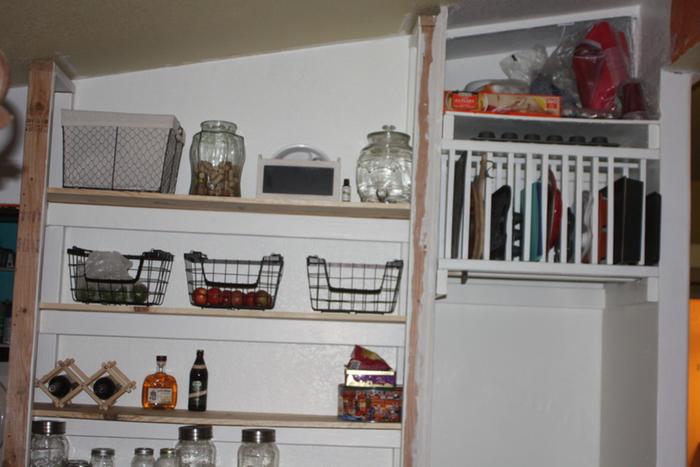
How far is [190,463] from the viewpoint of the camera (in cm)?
274

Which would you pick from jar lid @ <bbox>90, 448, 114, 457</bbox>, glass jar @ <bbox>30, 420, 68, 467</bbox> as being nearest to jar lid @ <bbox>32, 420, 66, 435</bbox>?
glass jar @ <bbox>30, 420, 68, 467</bbox>

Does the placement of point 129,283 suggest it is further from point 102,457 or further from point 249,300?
point 102,457

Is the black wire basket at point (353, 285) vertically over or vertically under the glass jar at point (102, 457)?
over

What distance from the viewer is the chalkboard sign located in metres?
2.76

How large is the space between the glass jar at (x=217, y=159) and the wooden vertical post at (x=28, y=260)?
493 millimetres

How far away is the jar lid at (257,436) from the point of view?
8.70ft

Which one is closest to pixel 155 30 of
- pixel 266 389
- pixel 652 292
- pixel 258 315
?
pixel 258 315

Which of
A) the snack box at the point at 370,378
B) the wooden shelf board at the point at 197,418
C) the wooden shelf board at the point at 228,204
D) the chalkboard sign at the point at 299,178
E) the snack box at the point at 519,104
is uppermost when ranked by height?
the snack box at the point at 519,104

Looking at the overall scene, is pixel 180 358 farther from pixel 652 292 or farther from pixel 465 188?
pixel 652 292

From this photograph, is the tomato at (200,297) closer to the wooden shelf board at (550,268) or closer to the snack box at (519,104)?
the wooden shelf board at (550,268)

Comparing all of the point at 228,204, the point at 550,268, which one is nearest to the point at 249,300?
the point at 228,204

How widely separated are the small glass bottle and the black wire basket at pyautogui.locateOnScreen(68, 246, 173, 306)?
227 millimetres

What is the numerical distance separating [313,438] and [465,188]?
0.98 meters

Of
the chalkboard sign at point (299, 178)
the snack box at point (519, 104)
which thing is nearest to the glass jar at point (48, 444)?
the chalkboard sign at point (299, 178)
